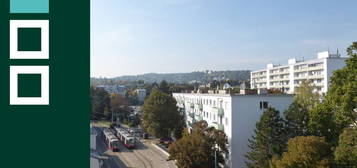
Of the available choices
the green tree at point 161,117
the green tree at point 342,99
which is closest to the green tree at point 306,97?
the green tree at point 342,99

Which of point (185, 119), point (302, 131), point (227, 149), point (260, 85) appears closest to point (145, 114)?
point (185, 119)

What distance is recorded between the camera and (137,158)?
42.8 metres

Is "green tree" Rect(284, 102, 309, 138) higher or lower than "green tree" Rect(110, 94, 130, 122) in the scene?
higher

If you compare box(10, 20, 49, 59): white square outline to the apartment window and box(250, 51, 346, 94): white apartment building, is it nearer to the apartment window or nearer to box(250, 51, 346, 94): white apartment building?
the apartment window

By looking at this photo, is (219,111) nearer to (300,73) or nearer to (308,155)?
(308,155)

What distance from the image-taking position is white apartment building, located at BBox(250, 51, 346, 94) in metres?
72.6

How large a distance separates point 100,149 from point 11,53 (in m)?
44.3

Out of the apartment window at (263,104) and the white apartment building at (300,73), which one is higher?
the white apartment building at (300,73)

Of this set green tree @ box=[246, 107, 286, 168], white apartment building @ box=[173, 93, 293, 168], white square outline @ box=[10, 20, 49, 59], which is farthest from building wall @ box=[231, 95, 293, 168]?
white square outline @ box=[10, 20, 49, 59]

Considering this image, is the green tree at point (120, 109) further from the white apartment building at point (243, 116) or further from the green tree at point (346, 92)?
the green tree at point (346, 92)

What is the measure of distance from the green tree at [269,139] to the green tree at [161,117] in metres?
25.5

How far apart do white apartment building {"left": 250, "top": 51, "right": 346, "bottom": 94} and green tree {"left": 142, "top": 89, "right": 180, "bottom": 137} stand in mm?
17742

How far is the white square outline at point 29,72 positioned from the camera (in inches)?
288

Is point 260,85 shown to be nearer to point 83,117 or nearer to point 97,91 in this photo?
point 97,91
